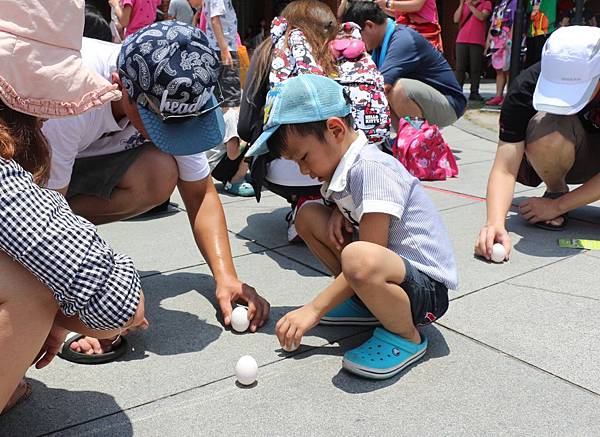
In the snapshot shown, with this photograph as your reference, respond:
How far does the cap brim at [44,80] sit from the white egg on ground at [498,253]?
7.23ft

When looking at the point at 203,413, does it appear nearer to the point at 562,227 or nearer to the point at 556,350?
the point at 556,350

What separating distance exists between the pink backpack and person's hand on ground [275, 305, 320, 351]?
2.99 meters

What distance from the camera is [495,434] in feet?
6.15

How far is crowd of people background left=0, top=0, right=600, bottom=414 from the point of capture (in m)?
1.56

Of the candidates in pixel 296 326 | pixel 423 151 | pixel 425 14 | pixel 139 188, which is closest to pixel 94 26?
pixel 139 188

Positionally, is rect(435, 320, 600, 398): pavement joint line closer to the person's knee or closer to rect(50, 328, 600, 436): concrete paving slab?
rect(50, 328, 600, 436): concrete paving slab

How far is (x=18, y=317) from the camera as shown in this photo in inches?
61.1

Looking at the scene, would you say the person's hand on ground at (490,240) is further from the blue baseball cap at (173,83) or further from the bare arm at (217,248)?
the blue baseball cap at (173,83)

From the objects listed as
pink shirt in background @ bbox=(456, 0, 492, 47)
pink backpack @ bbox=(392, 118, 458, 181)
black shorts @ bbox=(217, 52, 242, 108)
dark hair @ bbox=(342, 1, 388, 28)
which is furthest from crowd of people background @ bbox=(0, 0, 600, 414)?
pink shirt in background @ bbox=(456, 0, 492, 47)

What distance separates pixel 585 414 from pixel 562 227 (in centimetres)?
205

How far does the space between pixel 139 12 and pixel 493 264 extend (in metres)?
4.93

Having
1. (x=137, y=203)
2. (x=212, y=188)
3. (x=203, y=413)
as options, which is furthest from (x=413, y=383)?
(x=137, y=203)

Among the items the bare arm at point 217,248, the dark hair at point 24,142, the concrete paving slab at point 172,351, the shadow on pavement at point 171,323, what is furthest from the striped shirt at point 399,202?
the dark hair at point 24,142

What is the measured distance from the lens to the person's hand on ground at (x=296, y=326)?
2254mm
